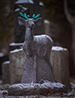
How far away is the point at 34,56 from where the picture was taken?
29.3 feet

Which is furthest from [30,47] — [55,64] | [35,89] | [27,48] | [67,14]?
[67,14]

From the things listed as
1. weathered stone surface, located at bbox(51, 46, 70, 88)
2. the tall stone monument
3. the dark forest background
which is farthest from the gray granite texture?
the dark forest background

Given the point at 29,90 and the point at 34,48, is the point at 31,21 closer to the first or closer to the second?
the point at 34,48

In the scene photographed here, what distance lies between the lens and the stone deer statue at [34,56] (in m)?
8.77

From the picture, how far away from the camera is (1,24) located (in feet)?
64.0

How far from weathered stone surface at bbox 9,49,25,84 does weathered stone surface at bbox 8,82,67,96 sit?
232cm

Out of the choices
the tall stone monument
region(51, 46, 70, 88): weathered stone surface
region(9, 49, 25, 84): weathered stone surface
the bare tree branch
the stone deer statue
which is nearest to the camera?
the stone deer statue

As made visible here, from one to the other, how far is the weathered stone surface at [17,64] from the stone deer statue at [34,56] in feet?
6.01

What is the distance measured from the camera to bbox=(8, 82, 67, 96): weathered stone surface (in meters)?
8.30

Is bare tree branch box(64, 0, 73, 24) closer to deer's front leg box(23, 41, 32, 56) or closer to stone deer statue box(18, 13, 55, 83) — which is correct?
stone deer statue box(18, 13, 55, 83)

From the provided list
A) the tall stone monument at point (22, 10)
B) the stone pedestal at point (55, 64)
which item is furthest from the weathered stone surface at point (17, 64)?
the tall stone monument at point (22, 10)

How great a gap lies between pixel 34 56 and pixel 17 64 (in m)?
2.05

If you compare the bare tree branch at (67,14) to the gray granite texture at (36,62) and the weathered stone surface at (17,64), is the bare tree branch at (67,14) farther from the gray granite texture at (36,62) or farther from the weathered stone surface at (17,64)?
the gray granite texture at (36,62)

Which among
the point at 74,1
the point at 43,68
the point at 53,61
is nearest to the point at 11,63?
the point at 53,61
